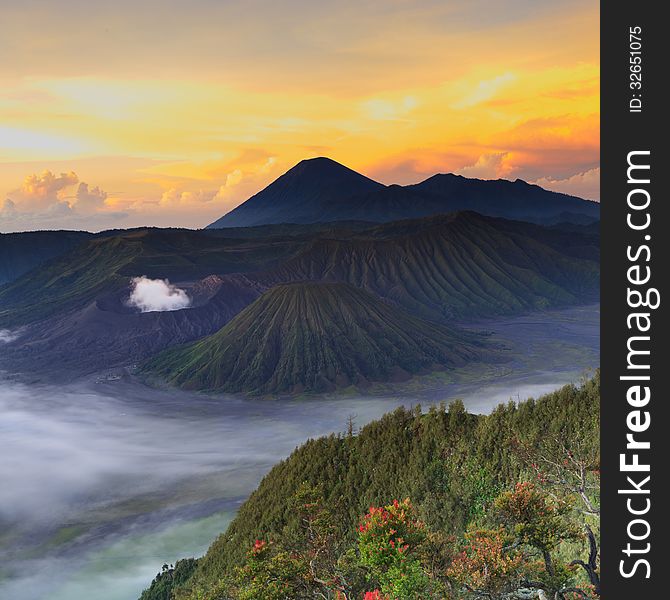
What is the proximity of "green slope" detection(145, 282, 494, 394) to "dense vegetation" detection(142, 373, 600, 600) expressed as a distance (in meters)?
103

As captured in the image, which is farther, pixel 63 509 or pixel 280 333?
pixel 280 333

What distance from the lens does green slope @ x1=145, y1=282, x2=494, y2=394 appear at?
165 m

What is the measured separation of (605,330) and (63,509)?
90612mm

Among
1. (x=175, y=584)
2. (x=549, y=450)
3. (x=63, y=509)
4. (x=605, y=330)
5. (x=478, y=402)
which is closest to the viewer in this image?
(x=605, y=330)

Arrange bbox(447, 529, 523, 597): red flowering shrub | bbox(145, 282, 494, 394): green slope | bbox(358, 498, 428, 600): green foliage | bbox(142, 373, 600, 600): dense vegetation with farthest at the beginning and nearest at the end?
bbox(145, 282, 494, 394): green slope → bbox(142, 373, 600, 600): dense vegetation → bbox(358, 498, 428, 600): green foliage → bbox(447, 529, 523, 597): red flowering shrub

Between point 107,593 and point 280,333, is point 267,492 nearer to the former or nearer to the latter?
point 107,593

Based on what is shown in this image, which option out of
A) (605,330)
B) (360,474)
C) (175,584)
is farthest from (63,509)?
(605,330)

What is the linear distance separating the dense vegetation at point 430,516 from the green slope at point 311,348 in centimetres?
10329

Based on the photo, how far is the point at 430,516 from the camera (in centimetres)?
4172

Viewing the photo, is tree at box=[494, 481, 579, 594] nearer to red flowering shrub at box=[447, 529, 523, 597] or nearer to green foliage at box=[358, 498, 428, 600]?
red flowering shrub at box=[447, 529, 523, 597]

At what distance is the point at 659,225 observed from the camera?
1148cm

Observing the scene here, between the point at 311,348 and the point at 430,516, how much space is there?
12998 centimetres

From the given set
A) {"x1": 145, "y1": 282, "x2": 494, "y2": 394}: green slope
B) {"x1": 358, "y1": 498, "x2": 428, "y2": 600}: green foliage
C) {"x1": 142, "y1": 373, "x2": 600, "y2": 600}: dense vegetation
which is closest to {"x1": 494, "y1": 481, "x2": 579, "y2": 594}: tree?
{"x1": 142, "y1": 373, "x2": 600, "y2": 600}: dense vegetation

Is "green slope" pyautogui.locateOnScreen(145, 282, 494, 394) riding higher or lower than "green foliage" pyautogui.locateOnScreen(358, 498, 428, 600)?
higher
